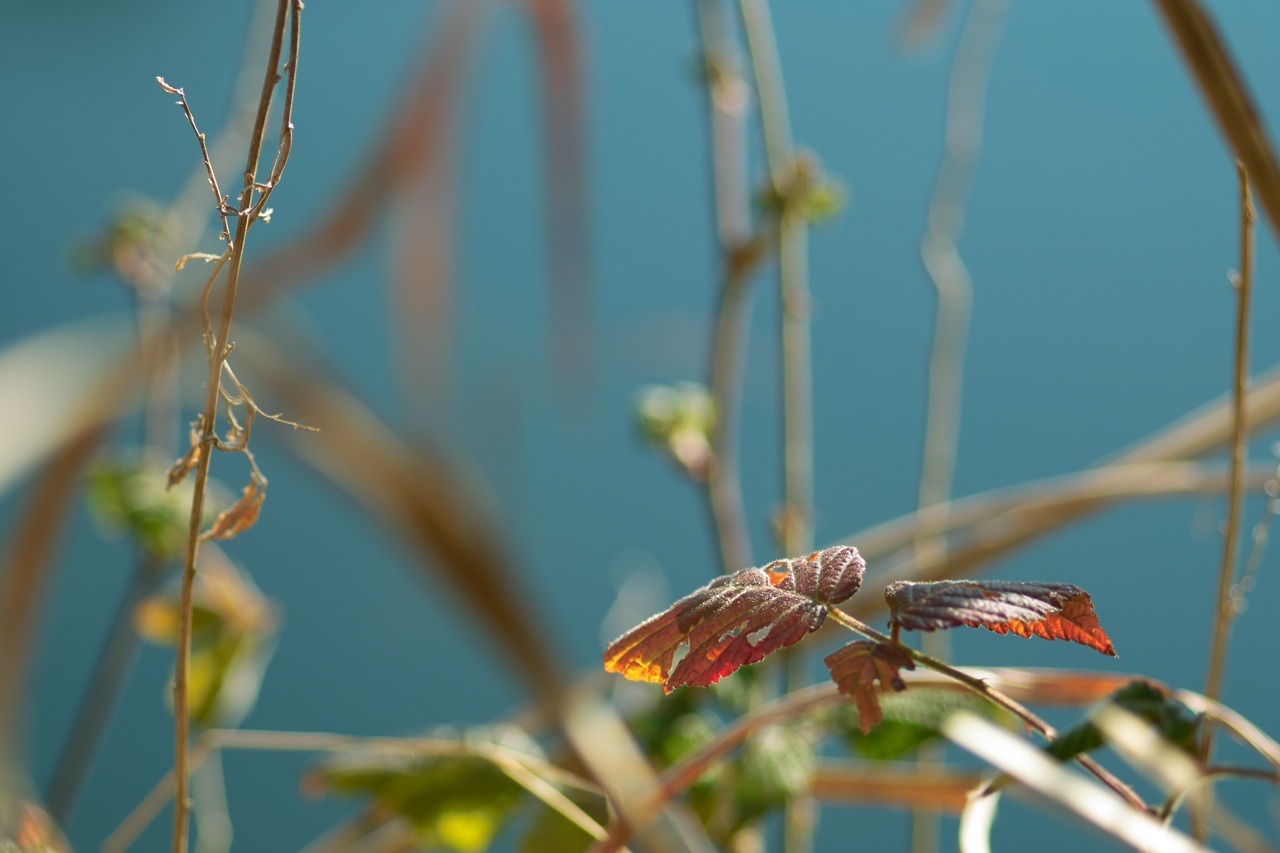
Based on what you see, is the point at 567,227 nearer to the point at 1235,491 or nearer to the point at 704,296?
the point at 1235,491

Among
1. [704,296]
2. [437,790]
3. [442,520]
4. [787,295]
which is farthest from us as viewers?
[704,296]

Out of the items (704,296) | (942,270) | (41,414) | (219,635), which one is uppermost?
(704,296)

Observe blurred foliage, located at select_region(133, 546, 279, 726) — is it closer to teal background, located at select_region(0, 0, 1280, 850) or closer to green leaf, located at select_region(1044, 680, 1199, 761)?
green leaf, located at select_region(1044, 680, 1199, 761)

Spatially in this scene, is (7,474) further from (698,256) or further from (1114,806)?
(698,256)

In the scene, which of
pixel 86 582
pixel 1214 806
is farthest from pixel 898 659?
pixel 86 582

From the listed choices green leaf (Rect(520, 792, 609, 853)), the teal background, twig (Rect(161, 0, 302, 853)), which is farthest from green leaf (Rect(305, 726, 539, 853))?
the teal background

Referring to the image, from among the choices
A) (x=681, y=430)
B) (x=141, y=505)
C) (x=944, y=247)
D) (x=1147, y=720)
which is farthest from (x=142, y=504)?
(x=1147, y=720)
